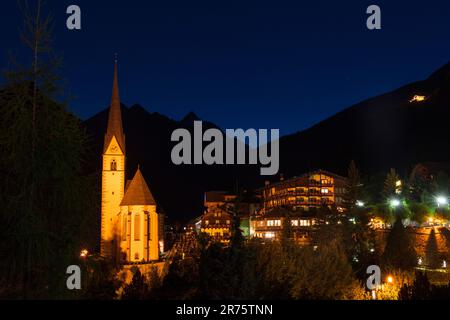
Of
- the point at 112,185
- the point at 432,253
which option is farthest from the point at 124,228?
the point at 432,253

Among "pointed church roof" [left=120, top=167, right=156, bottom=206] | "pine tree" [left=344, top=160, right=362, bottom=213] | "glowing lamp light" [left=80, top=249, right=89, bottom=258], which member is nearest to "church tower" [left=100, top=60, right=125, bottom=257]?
"pointed church roof" [left=120, top=167, right=156, bottom=206]

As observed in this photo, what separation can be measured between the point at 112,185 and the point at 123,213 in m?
4.94

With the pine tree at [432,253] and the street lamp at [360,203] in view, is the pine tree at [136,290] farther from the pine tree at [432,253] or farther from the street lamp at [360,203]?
the street lamp at [360,203]

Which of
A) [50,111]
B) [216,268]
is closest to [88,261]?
[50,111]

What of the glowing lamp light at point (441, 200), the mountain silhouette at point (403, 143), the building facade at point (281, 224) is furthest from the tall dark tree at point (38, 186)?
the mountain silhouette at point (403, 143)

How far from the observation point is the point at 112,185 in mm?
74750

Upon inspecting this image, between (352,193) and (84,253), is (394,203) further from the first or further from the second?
(84,253)

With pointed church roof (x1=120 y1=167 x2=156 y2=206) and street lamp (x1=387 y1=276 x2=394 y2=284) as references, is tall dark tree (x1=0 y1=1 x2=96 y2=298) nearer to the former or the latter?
street lamp (x1=387 y1=276 x2=394 y2=284)

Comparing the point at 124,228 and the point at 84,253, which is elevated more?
the point at 84,253

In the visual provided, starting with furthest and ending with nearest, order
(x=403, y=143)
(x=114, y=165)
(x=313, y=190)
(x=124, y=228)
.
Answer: (x=403, y=143) → (x=313, y=190) → (x=114, y=165) → (x=124, y=228)

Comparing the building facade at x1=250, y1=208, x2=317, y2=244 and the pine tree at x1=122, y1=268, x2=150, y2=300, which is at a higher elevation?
the building facade at x1=250, y1=208, x2=317, y2=244

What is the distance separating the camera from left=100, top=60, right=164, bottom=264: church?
71.7m
